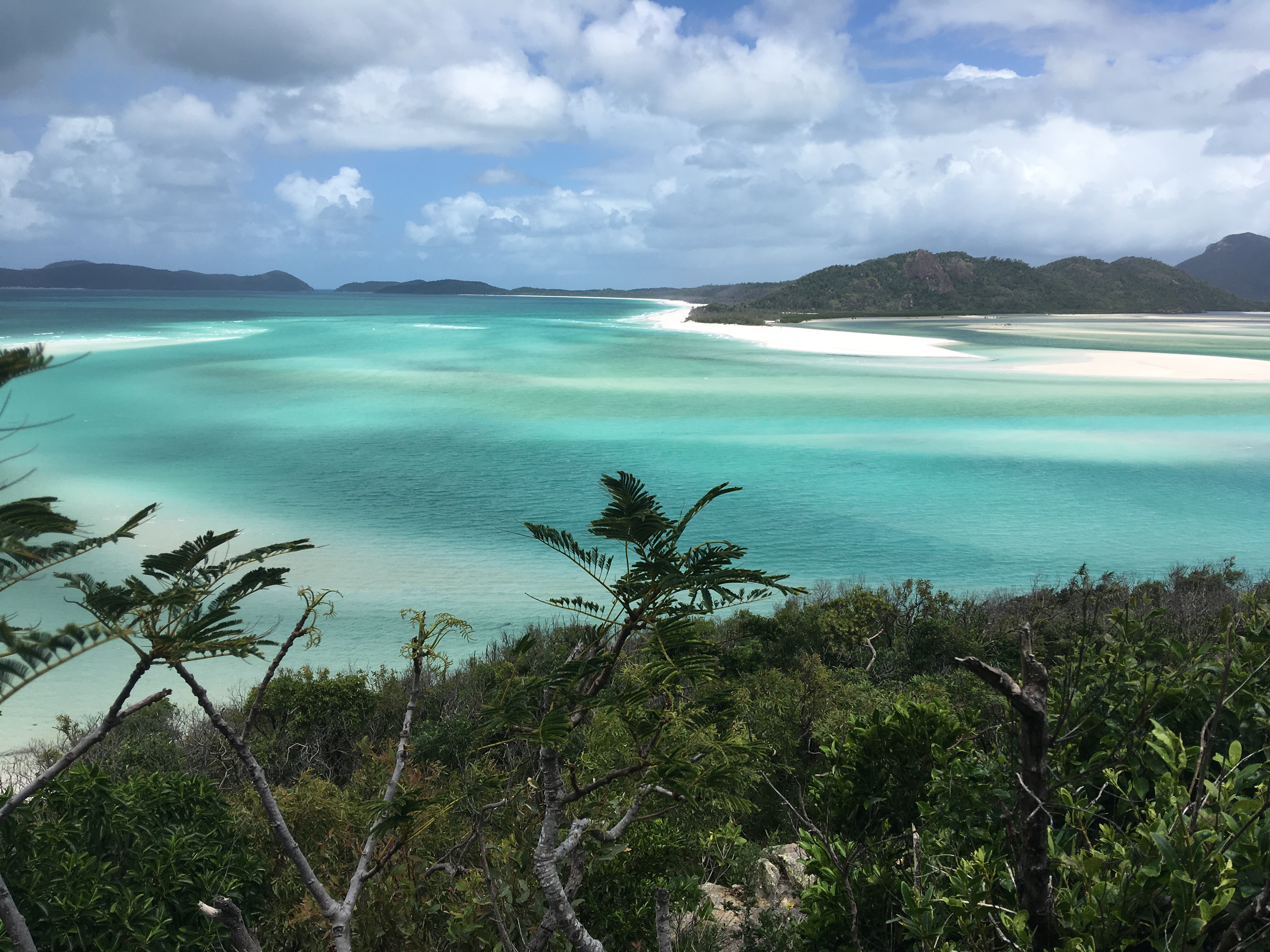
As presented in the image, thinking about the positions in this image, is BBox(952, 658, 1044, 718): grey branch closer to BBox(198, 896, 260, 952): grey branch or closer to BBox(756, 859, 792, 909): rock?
BBox(198, 896, 260, 952): grey branch

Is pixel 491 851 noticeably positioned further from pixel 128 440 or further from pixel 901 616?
pixel 128 440

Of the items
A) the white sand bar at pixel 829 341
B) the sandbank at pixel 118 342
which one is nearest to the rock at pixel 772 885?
the white sand bar at pixel 829 341

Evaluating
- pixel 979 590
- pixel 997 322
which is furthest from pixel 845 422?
pixel 997 322

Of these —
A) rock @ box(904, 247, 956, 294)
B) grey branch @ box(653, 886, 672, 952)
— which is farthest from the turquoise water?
rock @ box(904, 247, 956, 294)

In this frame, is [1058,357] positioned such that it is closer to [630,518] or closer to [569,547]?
[569,547]

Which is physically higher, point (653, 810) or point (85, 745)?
point (85, 745)

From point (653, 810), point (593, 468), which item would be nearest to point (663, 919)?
point (653, 810)
